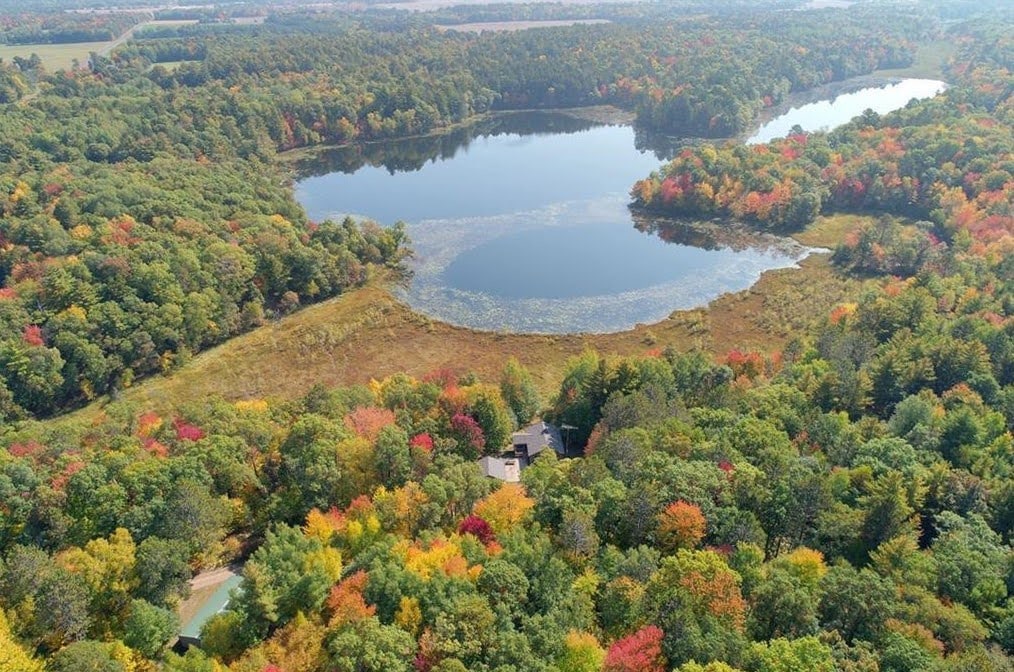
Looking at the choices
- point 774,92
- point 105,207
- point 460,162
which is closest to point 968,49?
point 774,92

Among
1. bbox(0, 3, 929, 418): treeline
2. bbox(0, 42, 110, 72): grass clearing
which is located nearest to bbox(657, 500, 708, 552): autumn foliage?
bbox(0, 3, 929, 418): treeline

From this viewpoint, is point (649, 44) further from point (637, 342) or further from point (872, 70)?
point (637, 342)

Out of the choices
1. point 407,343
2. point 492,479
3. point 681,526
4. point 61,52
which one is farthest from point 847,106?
point 61,52

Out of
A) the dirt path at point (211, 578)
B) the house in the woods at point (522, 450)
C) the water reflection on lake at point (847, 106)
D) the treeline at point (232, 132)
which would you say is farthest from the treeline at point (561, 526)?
the water reflection on lake at point (847, 106)

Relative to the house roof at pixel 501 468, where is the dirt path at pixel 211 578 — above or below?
below

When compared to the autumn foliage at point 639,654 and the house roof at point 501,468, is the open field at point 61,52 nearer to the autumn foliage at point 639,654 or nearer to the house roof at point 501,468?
the house roof at point 501,468
